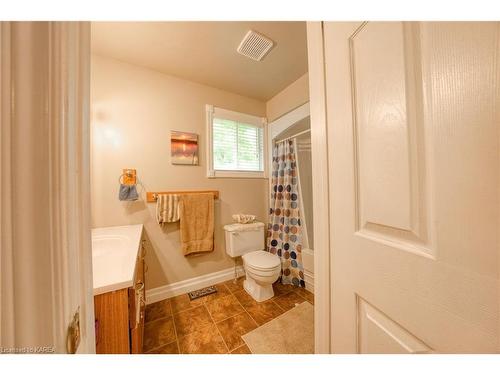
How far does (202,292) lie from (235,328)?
1.98 feet

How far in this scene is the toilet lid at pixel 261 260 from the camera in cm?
157

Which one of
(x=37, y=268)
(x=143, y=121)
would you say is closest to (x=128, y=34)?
(x=143, y=121)

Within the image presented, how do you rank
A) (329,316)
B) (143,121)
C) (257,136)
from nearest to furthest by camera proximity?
1. (329,316)
2. (143,121)
3. (257,136)

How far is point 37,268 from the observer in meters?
0.24

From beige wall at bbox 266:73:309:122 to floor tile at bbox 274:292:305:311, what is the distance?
6.77 feet

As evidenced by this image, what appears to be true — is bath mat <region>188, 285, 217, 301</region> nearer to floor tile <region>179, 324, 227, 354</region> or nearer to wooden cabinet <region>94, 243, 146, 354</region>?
floor tile <region>179, 324, 227, 354</region>

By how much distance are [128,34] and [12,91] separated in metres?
1.64

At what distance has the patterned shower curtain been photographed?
1.92 meters

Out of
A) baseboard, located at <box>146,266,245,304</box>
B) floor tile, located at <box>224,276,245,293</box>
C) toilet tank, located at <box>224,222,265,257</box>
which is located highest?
toilet tank, located at <box>224,222,265,257</box>

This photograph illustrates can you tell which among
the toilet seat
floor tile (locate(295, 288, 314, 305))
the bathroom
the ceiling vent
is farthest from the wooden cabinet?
the ceiling vent

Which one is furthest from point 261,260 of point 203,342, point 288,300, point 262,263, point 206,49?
point 206,49
